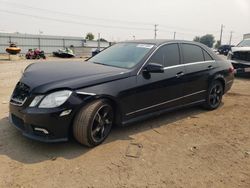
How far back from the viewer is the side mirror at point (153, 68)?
4.13m

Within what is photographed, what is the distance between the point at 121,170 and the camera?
125 inches

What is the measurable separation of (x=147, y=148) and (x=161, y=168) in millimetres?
561

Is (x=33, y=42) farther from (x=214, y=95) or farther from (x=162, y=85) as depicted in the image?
(x=162, y=85)

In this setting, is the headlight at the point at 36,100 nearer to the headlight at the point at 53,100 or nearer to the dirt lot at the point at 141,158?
the headlight at the point at 53,100

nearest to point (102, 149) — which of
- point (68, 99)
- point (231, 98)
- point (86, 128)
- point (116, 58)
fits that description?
point (86, 128)

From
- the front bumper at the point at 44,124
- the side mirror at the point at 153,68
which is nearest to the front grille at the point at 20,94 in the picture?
the front bumper at the point at 44,124

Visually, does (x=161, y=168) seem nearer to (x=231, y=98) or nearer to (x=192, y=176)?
(x=192, y=176)

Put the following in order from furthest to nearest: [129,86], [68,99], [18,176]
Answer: [129,86] → [68,99] → [18,176]

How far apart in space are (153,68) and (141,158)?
4.81ft

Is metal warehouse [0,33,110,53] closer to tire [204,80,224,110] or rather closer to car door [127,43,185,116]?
tire [204,80,224,110]

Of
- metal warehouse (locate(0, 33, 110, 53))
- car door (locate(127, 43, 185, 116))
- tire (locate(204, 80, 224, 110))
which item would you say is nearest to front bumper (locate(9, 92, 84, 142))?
car door (locate(127, 43, 185, 116))

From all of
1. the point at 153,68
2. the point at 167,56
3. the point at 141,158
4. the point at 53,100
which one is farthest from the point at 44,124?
the point at 167,56

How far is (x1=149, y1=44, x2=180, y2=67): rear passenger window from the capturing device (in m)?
4.55

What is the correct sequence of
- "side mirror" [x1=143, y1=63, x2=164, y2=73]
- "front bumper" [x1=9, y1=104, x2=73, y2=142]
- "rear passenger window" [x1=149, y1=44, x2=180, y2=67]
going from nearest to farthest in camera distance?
"front bumper" [x1=9, y1=104, x2=73, y2=142] < "side mirror" [x1=143, y1=63, x2=164, y2=73] < "rear passenger window" [x1=149, y1=44, x2=180, y2=67]
